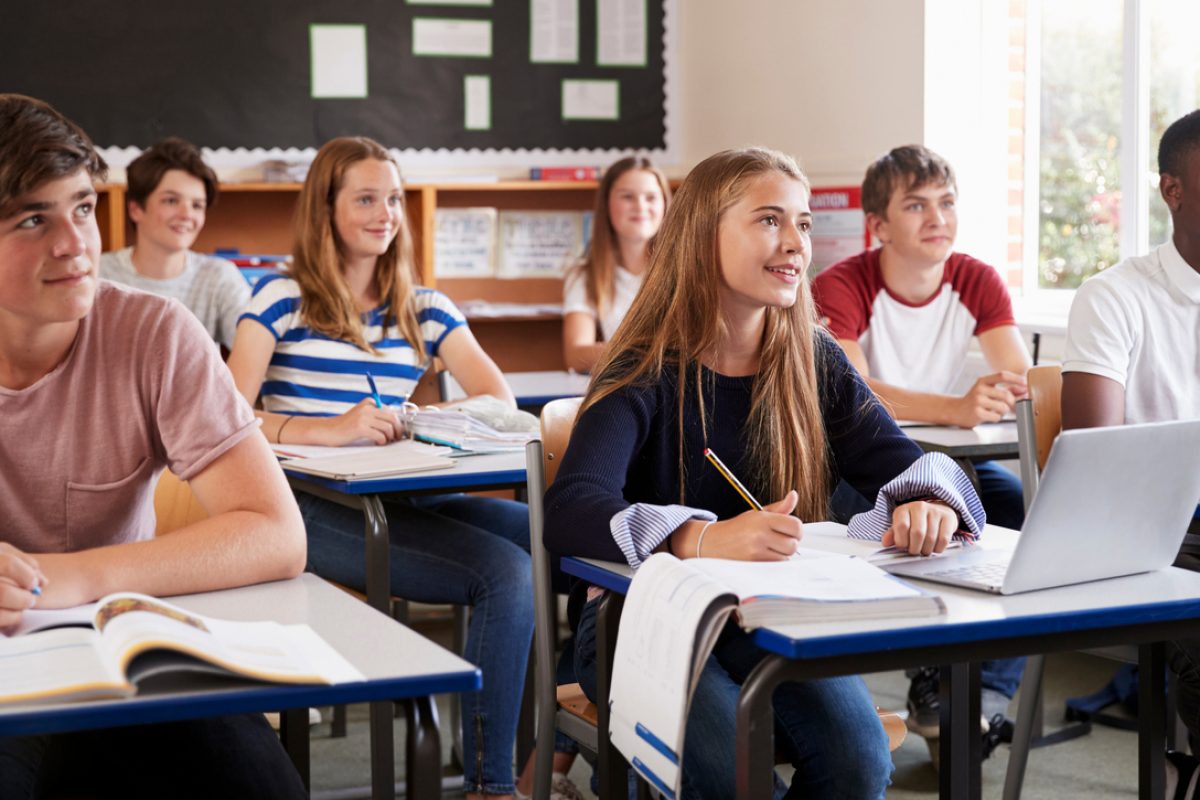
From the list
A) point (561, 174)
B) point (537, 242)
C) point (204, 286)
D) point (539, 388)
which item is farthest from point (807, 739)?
point (537, 242)

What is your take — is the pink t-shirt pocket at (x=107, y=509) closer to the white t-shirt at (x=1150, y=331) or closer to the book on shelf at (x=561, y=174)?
the white t-shirt at (x=1150, y=331)

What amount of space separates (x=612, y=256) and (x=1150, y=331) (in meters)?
2.24

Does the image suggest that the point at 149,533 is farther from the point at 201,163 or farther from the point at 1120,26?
the point at 1120,26

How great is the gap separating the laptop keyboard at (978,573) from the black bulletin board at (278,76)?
3.99 m

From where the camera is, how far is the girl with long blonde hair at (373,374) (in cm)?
275

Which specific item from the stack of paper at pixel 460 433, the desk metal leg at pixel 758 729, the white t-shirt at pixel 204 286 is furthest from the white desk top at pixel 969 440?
the white t-shirt at pixel 204 286

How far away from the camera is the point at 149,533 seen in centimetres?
185

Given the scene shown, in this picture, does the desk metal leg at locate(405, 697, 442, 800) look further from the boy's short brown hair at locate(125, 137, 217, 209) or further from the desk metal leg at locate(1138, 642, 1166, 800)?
the boy's short brown hair at locate(125, 137, 217, 209)

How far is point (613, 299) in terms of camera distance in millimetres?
4598

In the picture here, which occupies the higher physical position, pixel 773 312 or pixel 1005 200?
pixel 1005 200

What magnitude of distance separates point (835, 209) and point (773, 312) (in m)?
2.71

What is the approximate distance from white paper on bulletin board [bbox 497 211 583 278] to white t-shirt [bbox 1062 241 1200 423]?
316cm

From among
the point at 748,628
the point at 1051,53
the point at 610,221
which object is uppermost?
the point at 1051,53

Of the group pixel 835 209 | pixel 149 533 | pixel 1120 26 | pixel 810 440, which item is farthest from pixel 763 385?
pixel 835 209
